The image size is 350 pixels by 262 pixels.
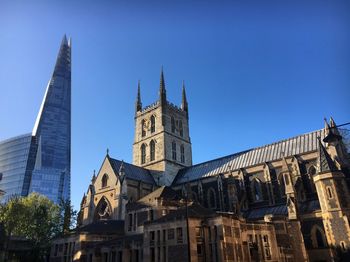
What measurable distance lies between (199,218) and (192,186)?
26.0 metres

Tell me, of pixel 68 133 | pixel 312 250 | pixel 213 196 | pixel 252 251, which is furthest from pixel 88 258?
pixel 68 133

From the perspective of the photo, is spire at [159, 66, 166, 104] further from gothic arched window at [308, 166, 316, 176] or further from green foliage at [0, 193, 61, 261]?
gothic arched window at [308, 166, 316, 176]

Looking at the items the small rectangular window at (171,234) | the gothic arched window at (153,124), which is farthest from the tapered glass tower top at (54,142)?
the small rectangular window at (171,234)

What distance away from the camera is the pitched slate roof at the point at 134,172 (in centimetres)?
5134

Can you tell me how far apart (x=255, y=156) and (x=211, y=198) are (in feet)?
33.0

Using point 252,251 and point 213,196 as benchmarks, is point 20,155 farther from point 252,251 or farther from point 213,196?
point 252,251

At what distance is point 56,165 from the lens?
16262 centimetres

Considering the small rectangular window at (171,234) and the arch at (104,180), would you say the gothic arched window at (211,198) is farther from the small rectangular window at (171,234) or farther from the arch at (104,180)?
the small rectangular window at (171,234)

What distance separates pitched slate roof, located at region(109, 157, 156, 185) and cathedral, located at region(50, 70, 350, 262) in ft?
0.83

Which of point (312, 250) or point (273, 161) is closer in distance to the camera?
point (312, 250)

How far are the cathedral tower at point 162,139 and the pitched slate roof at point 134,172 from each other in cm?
225

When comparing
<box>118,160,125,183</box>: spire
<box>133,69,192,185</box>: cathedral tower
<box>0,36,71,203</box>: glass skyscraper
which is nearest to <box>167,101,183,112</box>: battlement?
<box>133,69,192,185</box>: cathedral tower

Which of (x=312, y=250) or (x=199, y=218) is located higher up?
(x=199, y=218)

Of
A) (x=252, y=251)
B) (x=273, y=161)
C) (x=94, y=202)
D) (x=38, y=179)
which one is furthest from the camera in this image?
(x=38, y=179)
